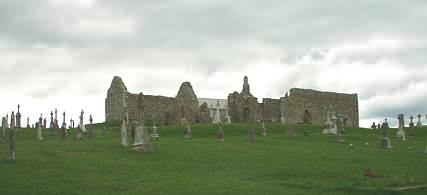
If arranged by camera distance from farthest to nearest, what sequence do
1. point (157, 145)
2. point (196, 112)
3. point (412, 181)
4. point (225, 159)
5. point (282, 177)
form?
point (196, 112) < point (157, 145) < point (225, 159) < point (282, 177) < point (412, 181)

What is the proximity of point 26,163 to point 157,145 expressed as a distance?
834 centimetres

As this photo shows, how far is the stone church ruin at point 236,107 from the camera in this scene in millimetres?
60000

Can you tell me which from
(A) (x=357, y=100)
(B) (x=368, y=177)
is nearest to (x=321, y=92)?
(A) (x=357, y=100)

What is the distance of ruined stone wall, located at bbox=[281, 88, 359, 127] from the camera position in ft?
225

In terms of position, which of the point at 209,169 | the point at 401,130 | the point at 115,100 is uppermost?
Result: the point at 115,100

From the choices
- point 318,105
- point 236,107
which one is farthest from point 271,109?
point 236,107

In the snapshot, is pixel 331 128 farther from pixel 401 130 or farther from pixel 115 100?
pixel 115 100

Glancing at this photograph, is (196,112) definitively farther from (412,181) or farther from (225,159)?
(412,181)

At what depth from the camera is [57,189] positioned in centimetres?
1659

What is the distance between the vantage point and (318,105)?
235 ft

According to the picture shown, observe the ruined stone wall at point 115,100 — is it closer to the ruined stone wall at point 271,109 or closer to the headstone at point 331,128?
the ruined stone wall at point 271,109

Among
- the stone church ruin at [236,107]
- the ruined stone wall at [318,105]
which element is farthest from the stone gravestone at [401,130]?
the ruined stone wall at [318,105]

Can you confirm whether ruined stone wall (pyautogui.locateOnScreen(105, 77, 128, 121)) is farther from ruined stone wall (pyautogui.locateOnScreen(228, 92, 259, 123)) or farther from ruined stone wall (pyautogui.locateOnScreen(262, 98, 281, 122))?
ruined stone wall (pyautogui.locateOnScreen(262, 98, 281, 122))

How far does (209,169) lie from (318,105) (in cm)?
5274
